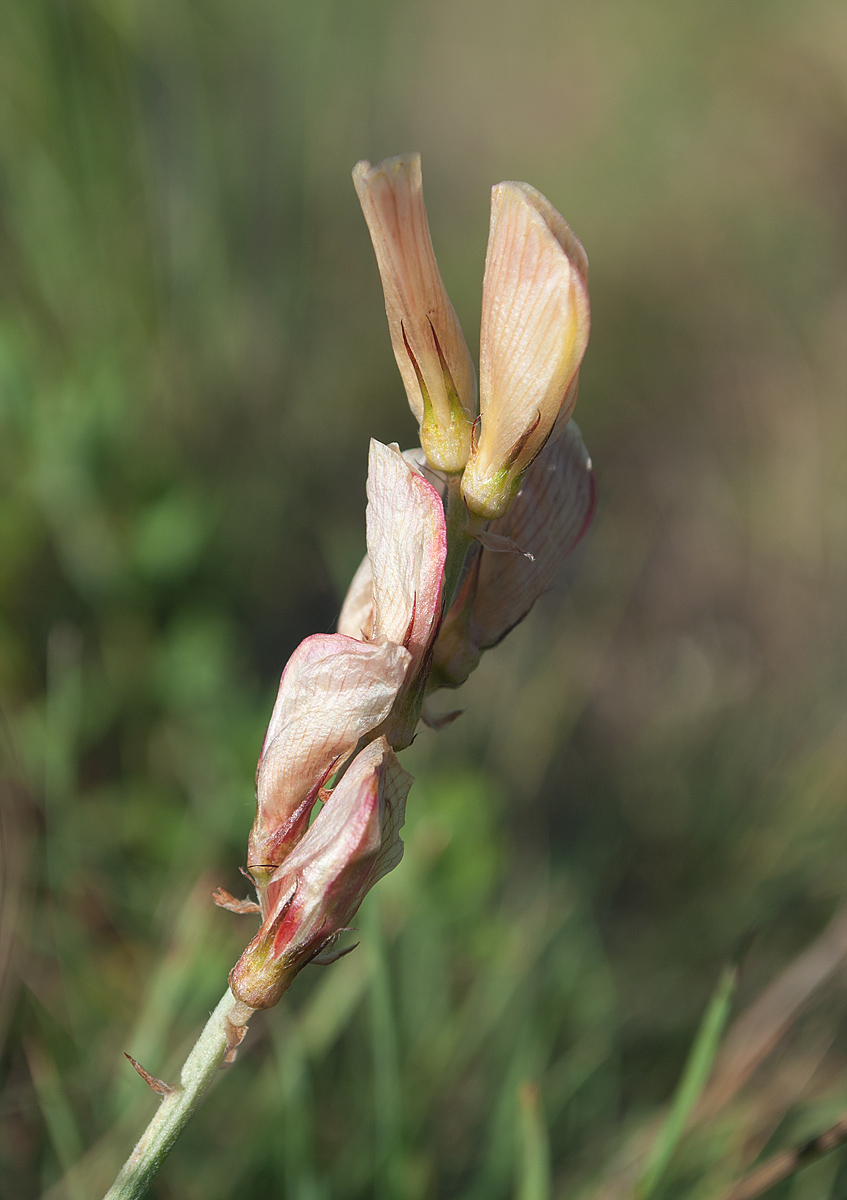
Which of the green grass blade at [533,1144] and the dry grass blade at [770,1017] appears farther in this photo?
the dry grass blade at [770,1017]

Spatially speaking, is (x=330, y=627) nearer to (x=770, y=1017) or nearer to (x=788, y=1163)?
(x=770, y=1017)

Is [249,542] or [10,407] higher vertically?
[10,407]

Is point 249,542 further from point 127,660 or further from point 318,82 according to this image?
point 318,82

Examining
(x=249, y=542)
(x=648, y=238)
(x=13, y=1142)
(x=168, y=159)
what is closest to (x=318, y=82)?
(x=168, y=159)

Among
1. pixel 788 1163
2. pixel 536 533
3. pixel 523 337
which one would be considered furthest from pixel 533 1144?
pixel 523 337

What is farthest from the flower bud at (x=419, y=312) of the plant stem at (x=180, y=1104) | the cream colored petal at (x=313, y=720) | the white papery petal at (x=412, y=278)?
the plant stem at (x=180, y=1104)

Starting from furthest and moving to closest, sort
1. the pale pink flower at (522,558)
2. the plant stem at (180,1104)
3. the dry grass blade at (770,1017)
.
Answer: the dry grass blade at (770,1017)
the pale pink flower at (522,558)
the plant stem at (180,1104)

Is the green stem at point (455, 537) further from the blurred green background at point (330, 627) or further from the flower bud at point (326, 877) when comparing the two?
the blurred green background at point (330, 627)
